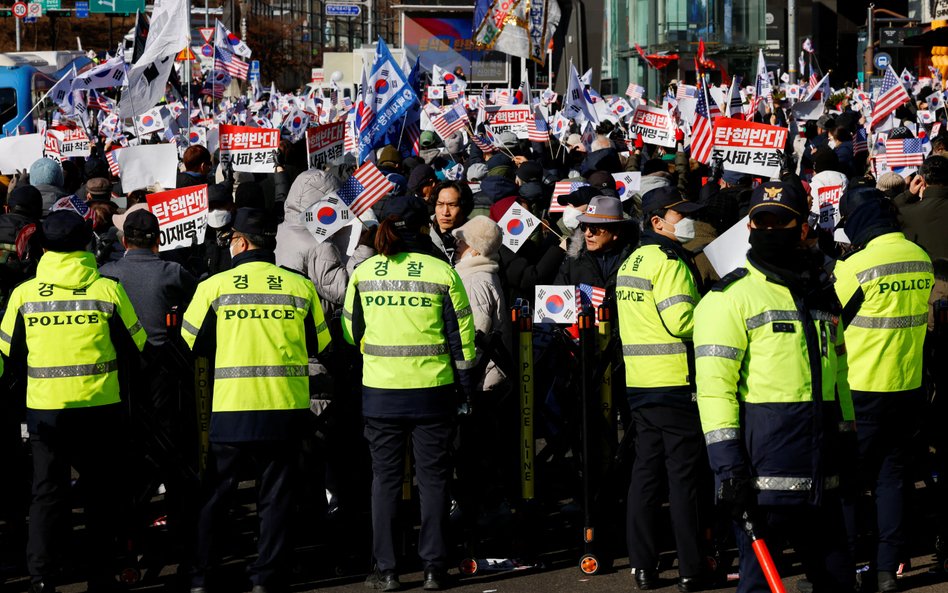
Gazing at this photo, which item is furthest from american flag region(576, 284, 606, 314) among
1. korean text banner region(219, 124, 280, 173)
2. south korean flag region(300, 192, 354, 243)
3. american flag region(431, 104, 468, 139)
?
american flag region(431, 104, 468, 139)

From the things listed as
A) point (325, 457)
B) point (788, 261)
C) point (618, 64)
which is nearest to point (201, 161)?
point (325, 457)

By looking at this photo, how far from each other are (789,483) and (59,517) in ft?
12.1

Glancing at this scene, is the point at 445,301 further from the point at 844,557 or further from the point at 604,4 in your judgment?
the point at 604,4

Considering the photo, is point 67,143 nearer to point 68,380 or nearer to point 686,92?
point 686,92

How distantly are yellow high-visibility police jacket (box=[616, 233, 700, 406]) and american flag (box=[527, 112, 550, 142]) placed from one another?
1143 cm

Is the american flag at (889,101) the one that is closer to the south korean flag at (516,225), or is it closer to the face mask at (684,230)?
the south korean flag at (516,225)

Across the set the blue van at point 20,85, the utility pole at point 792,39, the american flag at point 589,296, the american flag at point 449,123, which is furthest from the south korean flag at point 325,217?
the blue van at point 20,85

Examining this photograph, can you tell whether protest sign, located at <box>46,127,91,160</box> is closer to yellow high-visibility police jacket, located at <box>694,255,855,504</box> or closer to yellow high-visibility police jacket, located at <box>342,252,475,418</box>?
yellow high-visibility police jacket, located at <box>342,252,475,418</box>

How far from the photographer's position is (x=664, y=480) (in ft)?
23.2

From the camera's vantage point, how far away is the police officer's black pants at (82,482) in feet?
22.5

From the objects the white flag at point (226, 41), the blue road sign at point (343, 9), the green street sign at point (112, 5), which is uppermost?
the blue road sign at point (343, 9)

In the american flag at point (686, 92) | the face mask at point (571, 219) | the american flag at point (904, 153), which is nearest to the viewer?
the face mask at point (571, 219)

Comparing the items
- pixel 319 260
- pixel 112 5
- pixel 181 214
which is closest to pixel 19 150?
pixel 181 214

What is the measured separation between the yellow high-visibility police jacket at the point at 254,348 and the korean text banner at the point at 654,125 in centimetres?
1053
